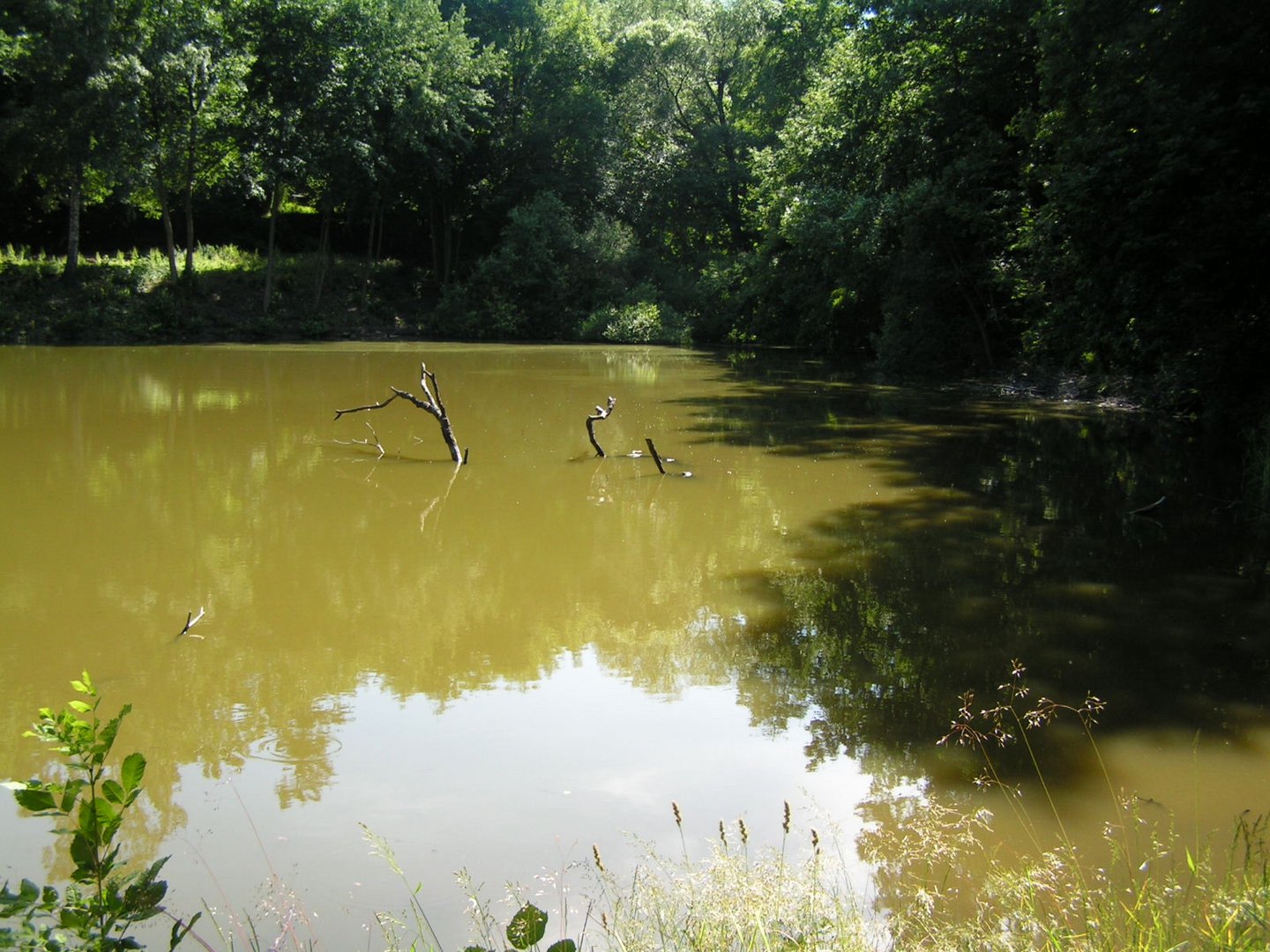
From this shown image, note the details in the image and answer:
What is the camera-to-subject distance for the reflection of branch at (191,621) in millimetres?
5801

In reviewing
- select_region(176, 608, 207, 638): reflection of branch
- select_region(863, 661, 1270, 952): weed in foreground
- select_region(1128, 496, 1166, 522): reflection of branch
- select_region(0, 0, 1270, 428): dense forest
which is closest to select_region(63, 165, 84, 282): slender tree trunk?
select_region(0, 0, 1270, 428): dense forest

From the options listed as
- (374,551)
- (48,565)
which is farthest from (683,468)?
(48,565)

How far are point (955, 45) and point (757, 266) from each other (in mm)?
9125

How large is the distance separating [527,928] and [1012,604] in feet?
17.0

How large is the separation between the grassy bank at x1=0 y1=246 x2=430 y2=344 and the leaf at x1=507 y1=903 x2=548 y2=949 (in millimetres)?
29160

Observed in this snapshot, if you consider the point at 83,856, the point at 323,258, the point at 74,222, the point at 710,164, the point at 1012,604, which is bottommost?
the point at 1012,604

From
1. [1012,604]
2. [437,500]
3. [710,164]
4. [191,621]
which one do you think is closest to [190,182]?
[710,164]

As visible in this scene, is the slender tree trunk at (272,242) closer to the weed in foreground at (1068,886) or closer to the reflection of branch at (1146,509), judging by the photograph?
the reflection of branch at (1146,509)

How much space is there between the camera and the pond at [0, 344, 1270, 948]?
3.91 meters

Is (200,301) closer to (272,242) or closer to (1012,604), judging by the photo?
(272,242)

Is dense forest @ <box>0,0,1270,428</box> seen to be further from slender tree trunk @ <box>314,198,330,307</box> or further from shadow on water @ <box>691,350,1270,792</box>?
shadow on water @ <box>691,350,1270,792</box>

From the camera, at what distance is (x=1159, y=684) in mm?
5281

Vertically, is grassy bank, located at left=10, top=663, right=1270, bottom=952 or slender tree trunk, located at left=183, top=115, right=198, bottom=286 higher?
slender tree trunk, located at left=183, top=115, right=198, bottom=286

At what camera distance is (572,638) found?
6078 mm
